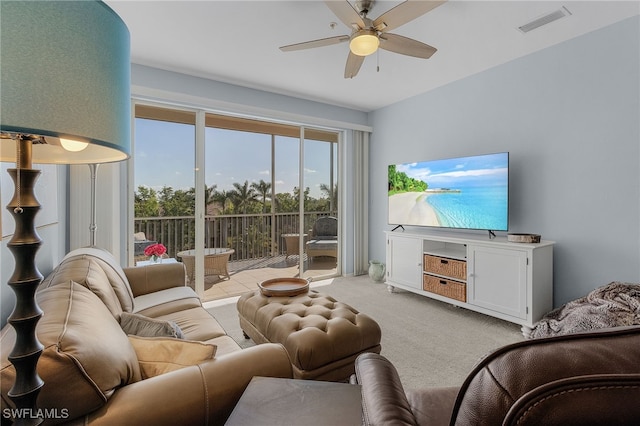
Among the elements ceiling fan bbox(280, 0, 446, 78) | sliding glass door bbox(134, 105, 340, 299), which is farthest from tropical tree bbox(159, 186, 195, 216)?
ceiling fan bbox(280, 0, 446, 78)

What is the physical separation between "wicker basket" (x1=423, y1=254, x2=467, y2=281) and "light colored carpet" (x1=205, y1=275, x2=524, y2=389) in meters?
0.40

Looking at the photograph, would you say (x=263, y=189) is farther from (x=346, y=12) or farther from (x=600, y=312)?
(x=600, y=312)

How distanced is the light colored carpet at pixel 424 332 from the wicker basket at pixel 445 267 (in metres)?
0.40

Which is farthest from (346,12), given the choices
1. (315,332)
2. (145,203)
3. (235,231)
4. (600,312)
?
(235,231)

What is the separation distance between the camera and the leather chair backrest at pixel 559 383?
39 cm

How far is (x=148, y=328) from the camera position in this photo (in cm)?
127

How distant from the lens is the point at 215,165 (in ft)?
12.5

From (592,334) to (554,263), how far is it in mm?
3069

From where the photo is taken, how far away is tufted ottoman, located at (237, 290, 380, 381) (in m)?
1.63

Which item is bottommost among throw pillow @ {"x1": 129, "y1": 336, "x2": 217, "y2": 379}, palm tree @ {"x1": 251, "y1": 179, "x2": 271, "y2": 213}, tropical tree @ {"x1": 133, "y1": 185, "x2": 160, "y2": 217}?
throw pillow @ {"x1": 129, "y1": 336, "x2": 217, "y2": 379}

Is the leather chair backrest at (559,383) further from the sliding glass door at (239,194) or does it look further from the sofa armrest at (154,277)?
the sliding glass door at (239,194)

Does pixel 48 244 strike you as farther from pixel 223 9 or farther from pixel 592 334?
pixel 592 334

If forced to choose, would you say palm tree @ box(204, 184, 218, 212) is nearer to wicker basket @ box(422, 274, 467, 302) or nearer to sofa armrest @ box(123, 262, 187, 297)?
sofa armrest @ box(123, 262, 187, 297)

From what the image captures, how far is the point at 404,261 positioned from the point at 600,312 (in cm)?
188
